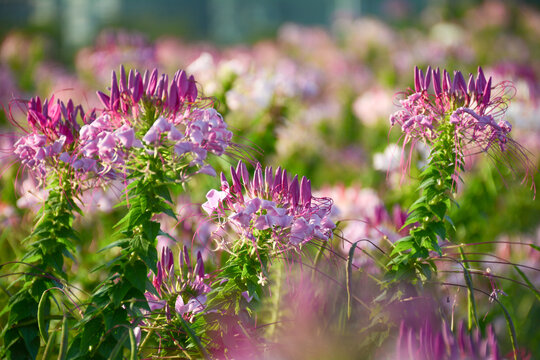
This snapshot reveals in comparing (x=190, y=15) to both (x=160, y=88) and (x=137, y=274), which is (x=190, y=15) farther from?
(x=137, y=274)

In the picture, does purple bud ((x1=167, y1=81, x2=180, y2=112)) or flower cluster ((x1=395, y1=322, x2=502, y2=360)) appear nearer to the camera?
flower cluster ((x1=395, y1=322, x2=502, y2=360))

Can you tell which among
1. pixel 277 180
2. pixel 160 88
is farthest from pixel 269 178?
pixel 160 88

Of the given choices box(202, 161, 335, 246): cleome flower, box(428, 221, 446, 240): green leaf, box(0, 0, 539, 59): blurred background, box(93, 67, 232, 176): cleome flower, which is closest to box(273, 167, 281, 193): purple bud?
box(202, 161, 335, 246): cleome flower

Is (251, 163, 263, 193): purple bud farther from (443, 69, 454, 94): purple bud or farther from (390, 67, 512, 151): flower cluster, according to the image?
(443, 69, 454, 94): purple bud

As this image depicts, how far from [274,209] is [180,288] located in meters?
0.42

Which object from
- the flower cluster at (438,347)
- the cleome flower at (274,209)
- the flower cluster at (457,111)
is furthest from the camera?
the flower cluster at (457,111)

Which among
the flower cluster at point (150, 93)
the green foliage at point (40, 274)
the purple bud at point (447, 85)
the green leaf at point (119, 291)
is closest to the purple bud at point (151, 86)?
the flower cluster at point (150, 93)

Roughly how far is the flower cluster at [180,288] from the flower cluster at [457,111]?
65 centimetres

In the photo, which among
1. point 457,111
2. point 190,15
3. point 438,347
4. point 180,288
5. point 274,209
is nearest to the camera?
point 438,347

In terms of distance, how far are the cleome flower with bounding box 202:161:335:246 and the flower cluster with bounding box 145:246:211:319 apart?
194 millimetres

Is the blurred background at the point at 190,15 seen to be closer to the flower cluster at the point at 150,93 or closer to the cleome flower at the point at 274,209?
the flower cluster at the point at 150,93

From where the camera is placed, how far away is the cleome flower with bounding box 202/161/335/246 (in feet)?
3.84

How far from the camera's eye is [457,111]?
49.9 inches

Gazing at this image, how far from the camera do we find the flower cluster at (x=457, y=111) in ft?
4.21
